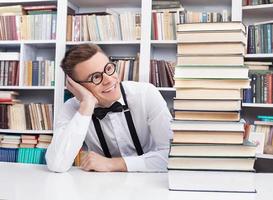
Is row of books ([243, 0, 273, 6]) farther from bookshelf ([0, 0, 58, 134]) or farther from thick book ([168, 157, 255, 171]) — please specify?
thick book ([168, 157, 255, 171])

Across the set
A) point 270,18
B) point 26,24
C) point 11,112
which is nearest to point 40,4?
point 26,24

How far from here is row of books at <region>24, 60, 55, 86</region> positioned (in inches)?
115

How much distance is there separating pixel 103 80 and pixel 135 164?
366 millimetres

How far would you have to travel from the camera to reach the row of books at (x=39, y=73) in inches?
115

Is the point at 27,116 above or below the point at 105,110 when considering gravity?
below

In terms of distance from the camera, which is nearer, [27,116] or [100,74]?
[100,74]

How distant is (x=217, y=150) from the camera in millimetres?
795

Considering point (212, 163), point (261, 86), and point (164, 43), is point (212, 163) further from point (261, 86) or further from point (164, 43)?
point (164, 43)

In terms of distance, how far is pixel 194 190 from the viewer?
81 centimetres

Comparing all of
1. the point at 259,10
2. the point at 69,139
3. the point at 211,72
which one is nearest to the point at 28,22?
the point at 259,10

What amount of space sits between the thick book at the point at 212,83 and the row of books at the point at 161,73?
1916 millimetres

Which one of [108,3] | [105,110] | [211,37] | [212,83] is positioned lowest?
[105,110]

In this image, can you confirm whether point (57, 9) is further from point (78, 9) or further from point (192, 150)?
point (192, 150)

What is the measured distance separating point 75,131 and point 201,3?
193 cm
